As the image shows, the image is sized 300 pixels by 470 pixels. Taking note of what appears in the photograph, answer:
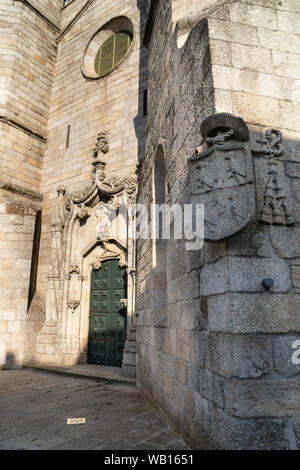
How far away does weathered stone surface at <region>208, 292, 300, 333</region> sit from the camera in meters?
1.88

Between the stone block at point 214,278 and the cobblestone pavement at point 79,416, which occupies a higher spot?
the stone block at point 214,278

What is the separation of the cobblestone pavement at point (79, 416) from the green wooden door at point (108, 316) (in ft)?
4.26

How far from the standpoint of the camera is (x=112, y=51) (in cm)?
863

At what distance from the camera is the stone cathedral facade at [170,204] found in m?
1.92

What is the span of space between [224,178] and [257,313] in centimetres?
84

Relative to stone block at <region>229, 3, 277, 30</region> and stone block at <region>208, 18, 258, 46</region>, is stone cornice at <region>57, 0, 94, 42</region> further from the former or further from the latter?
stone block at <region>208, 18, 258, 46</region>

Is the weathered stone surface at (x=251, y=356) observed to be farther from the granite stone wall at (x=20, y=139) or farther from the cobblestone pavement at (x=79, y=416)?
the granite stone wall at (x=20, y=139)

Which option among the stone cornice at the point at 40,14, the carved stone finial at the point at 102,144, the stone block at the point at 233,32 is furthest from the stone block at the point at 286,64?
the stone cornice at the point at 40,14

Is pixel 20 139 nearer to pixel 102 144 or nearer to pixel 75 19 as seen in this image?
pixel 102 144

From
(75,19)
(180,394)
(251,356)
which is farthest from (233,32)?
(75,19)

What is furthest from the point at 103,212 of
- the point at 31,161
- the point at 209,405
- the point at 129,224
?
the point at 209,405

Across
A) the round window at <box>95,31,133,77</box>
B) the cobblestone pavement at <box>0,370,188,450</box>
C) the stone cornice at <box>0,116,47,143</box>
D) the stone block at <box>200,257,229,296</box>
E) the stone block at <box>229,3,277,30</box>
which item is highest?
the round window at <box>95,31,133,77</box>

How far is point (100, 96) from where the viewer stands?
8086 mm

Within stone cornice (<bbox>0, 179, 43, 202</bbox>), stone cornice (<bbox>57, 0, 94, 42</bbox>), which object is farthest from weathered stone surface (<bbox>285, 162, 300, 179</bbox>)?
stone cornice (<bbox>57, 0, 94, 42</bbox>)
